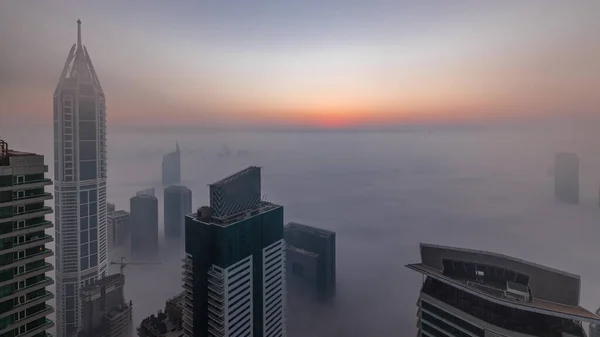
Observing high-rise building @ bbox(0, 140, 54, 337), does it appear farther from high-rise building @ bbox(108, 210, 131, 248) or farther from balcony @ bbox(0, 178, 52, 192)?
high-rise building @ bbox(108, 210, 131, 248)

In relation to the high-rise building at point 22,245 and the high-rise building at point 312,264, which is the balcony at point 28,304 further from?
the high-rise building at point 312,264

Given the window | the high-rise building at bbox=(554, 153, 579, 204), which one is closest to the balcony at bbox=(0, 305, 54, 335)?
the window

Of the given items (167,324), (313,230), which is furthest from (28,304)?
(313,230)

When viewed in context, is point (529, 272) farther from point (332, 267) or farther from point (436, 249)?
point (332, 267)

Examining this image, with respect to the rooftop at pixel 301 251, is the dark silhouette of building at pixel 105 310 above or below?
below

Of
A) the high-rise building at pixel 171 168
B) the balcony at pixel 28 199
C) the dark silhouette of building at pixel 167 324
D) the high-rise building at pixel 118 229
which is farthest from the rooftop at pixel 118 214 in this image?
the balcony at pixel 28 199

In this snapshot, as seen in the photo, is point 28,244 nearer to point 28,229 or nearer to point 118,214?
point 28,229
